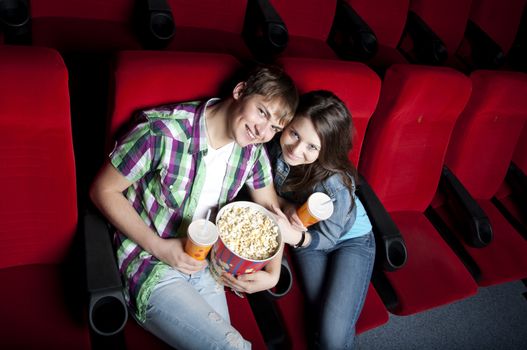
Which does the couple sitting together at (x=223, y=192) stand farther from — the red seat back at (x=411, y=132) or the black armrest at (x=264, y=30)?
the black armrest at (x=264, y=30)

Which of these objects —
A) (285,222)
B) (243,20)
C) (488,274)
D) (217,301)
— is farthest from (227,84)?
(488,274)

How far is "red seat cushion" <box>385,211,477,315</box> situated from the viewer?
147cm

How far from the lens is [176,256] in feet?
3.50

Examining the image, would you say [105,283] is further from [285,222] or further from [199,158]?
[285,222]

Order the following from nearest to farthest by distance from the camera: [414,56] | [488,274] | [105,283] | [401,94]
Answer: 1. [105,283]
2. [401,94]
3. [488,274]
4. [414,56]

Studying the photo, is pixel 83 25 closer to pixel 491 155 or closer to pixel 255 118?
pixel 255 118

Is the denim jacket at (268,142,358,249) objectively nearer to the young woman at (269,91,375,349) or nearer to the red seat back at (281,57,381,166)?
the young woman at (269,91,375,349)

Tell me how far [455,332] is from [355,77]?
1.15 m

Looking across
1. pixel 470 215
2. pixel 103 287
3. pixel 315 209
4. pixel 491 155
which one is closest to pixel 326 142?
pixel 315 209

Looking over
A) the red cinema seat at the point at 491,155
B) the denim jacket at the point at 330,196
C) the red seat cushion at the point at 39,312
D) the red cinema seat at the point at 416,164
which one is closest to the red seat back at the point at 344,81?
the red cinema seat at the point at 416,164

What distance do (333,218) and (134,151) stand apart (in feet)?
1.92

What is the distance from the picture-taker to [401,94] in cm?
147

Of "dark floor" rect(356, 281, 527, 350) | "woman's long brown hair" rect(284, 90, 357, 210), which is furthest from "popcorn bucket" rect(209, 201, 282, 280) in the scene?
"dark floor" rect(356, 281, 527, 350)

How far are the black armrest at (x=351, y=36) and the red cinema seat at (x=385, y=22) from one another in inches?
2.7
